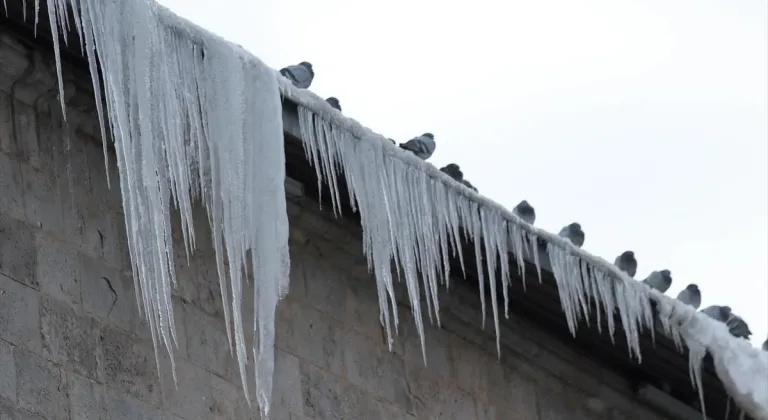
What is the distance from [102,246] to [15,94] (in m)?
0.49

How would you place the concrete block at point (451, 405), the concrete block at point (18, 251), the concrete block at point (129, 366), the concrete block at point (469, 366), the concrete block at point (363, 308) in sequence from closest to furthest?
the concrete block at point (18, 251) → the concrete block at point (129, 366) → the concrete block at point (363, 308) → the concrete block at point (451, 405) → the concrete block at point (469, 366)

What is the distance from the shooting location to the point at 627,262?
722cm

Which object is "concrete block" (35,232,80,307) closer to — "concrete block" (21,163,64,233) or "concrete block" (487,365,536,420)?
"concrete block" (21,163,64,233)

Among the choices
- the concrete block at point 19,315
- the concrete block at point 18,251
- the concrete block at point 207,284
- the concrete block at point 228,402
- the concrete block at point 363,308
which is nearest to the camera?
the concrete block at point 19,315

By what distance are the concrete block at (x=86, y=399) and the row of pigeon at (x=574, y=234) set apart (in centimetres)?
115

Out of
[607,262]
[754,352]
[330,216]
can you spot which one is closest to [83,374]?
[330,216]

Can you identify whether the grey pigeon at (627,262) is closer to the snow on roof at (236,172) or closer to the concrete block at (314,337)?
the snow on roof at (236,172)

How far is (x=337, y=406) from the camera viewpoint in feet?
21.3

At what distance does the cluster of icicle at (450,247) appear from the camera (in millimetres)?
6293

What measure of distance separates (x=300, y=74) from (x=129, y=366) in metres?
1.09

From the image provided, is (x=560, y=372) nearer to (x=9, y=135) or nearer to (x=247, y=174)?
(x=247, y=174)

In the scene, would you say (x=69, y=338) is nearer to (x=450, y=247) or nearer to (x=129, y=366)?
(x=129, y=366)

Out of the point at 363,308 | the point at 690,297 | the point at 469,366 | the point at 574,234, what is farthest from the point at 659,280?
the point at 363,308

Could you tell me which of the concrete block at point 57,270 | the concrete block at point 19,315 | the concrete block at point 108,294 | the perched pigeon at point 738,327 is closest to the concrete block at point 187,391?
the concrete block at point 108,294
